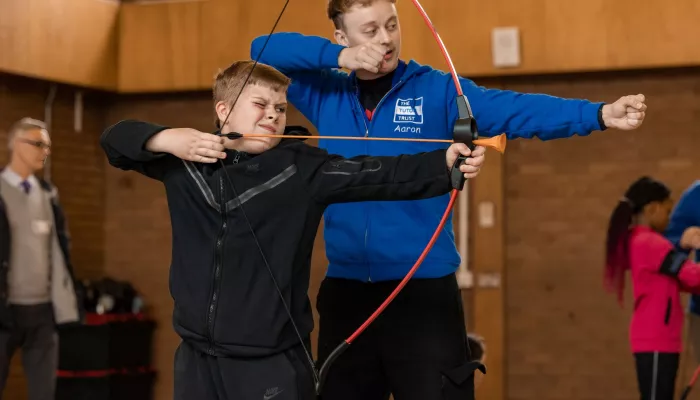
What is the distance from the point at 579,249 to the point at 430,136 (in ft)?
10.9

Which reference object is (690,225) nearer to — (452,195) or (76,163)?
(452,195)

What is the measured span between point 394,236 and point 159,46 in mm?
4182

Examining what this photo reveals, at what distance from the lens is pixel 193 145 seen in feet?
6.77

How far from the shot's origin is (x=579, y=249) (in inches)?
214

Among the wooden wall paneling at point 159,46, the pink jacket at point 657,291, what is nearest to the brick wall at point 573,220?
the wooden wall paneling at point 159,46

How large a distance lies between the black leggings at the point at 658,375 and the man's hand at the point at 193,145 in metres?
2.47

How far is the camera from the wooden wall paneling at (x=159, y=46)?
6039mm

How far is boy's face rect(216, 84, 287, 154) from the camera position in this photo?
7.05 ft

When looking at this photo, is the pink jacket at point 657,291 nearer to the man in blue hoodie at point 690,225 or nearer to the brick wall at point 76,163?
the man in blue hoodie at point 690,225

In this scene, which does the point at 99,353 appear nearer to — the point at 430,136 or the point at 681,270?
the point at 681,270

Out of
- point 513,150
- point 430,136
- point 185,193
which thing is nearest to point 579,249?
point 513,150

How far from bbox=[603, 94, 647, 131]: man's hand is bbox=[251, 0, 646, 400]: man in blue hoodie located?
4.2 inches

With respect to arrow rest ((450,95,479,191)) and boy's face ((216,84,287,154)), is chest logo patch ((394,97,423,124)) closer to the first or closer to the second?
boy's face ((216,84,287,154))

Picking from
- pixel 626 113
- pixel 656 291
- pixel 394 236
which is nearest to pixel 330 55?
pixel 394 236
